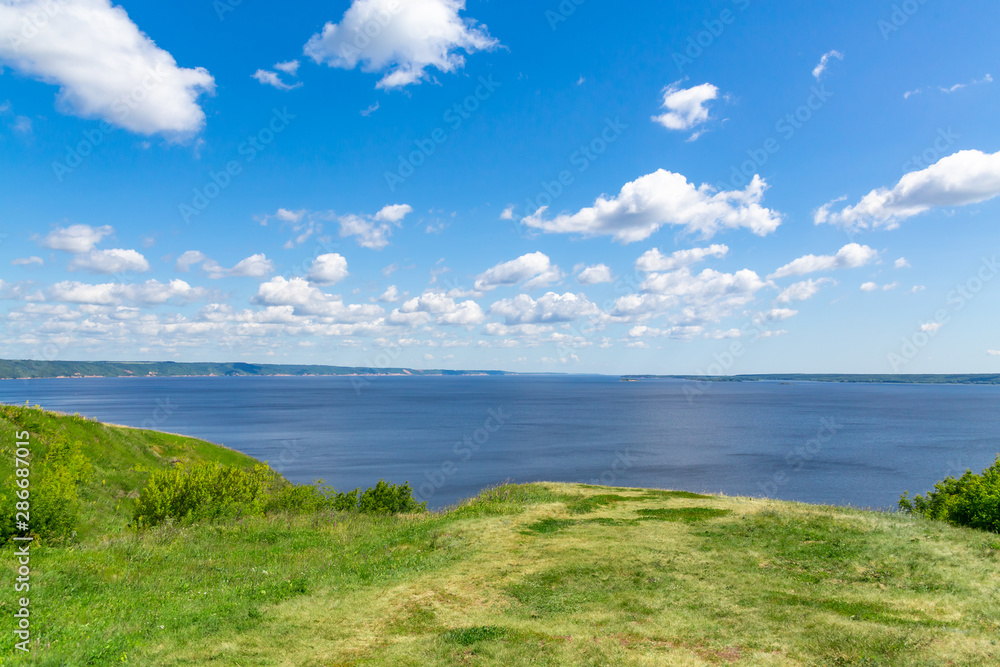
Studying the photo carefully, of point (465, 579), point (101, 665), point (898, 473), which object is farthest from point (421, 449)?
point (101, 665)

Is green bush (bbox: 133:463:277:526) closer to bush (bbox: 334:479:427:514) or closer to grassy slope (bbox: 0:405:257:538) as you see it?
grassy slope (bbox: 0:405:257:538)

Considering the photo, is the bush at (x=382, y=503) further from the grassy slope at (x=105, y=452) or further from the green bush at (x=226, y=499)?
the grassy slope at (x=105, y=452)

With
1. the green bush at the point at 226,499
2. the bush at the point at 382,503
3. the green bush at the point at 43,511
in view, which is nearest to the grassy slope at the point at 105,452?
the green bush at the point at 226,499

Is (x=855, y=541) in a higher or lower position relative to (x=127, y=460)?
higher

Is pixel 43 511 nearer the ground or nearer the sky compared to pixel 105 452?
nearer the sky

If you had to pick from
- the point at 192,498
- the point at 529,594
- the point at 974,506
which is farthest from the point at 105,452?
the point at 974,506

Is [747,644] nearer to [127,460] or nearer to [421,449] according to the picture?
[127,460]

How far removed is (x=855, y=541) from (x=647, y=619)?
12.7m

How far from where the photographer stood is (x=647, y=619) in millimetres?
13984

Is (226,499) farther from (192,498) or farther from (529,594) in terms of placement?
(529,594)

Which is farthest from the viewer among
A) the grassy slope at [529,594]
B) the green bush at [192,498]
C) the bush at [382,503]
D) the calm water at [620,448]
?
the calm water at [620,448]

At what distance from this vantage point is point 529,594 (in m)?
16.4

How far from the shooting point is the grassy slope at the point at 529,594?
464 inches

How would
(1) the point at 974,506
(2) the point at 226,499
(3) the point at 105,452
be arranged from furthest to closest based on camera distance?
(3) the point at 105,452, (2) the point at 226,499, (1) the point at 974,506
